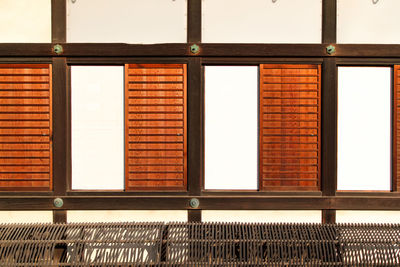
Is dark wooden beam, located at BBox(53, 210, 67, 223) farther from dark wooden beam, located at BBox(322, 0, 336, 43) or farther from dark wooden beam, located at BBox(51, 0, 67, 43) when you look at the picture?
dark wooden beam, located at BBox(322, 0, 336, 43)

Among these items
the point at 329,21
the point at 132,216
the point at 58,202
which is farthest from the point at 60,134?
the point at 329,21

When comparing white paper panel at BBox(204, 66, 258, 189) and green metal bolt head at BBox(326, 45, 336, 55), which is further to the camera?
white paper panel at BBox(204, 66, 258, 189)

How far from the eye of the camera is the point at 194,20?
352 cm

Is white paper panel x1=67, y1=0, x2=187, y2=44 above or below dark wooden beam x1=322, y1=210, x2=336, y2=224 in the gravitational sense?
above

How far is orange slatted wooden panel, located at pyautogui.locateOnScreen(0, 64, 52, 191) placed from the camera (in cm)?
357

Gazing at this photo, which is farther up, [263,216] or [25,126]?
[25,126]

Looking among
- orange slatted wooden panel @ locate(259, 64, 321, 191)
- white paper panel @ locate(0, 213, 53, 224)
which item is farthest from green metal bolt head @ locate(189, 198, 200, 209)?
white paper panel @ locate(0, 213, 53, 224)

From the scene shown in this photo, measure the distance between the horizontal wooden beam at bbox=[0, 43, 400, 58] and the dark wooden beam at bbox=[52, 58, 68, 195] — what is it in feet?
1.35

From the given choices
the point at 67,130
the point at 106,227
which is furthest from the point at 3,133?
the point at 106,227

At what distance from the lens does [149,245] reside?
346 cm

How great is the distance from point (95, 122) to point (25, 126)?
2.93 feet

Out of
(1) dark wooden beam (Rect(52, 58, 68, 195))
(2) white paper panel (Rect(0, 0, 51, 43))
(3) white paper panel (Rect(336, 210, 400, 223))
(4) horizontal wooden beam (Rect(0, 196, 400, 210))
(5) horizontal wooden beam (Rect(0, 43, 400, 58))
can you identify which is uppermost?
(2) white paper panel (Rect(0, 0, 51, 43))

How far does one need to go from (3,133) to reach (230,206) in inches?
121

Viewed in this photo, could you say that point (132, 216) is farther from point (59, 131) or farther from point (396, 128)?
point (396, 128)
